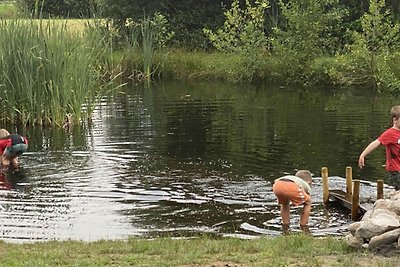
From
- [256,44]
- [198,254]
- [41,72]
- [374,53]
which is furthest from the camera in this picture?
[256,44]

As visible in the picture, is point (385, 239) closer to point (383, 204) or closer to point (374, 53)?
point (383, 204)

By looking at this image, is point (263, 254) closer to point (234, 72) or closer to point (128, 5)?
point (234, 72)

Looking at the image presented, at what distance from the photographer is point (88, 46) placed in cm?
2338

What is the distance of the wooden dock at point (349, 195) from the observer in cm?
1209

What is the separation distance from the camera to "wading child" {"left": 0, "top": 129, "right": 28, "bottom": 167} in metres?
16.9

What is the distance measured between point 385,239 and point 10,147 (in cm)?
1032

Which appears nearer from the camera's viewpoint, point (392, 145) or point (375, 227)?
point (375, 227)

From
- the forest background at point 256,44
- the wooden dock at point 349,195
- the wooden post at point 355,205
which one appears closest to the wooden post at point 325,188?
the wooden dock at point 349,195

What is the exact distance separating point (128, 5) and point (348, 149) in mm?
33098

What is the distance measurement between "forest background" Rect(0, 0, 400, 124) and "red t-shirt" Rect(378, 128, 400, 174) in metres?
18.3

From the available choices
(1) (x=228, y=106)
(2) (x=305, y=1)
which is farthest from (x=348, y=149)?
(2) (x=305, y=1)

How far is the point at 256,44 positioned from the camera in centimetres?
3859

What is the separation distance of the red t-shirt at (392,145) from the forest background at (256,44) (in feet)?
60.1

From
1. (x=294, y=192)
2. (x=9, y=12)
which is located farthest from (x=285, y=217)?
(x=9, y=12)
